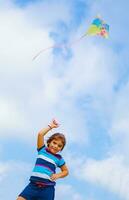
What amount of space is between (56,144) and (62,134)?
32 centimetres

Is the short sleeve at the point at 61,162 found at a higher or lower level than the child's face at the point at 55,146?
lower

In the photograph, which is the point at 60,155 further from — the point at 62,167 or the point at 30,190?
the point at 30,190

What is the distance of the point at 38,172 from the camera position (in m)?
12.8

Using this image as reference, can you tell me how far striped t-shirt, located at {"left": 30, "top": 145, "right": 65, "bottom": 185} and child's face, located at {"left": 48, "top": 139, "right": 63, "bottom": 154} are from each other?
0.10 m

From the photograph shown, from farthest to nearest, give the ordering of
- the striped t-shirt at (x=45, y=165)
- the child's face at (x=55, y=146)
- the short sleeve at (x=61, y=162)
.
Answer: the short sleeve at (x=61, y=162)
the child's face at (x=55, y=146)
the striped t-shirt at (x=45, y=165)

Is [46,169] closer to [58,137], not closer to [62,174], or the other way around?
[62,174]

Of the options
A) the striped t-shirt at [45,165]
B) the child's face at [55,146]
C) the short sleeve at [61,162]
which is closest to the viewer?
the striped t-shirt at [45,165]

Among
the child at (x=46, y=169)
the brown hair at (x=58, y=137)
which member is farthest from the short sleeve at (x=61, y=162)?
the brown hair at (x=58, y=137)

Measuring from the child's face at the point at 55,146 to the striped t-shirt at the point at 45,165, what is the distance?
3.9 inches

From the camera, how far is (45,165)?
1294 centimetres

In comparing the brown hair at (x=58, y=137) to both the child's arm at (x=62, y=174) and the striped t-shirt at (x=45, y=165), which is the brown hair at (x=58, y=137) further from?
the child's arm at (x=62, y=174)

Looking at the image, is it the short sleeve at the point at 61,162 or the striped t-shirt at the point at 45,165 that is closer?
the striped t-shirt at the point at 45,165

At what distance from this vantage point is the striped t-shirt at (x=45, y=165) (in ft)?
42.1

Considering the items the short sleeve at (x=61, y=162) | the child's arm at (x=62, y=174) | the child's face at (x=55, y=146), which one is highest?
the child's face at (x=55, y=146)
